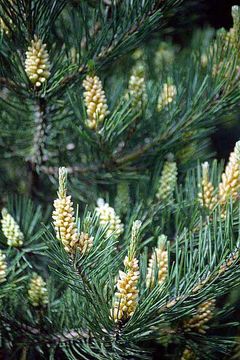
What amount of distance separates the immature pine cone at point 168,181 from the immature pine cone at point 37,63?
178 mm

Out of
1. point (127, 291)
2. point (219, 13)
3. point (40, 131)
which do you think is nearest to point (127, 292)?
point (127, 291)

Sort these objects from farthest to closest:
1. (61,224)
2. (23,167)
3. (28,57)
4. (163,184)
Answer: (23,167)
(163,184)
(28,57)
(61,224)

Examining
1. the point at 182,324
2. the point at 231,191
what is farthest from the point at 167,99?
the point at 182,324

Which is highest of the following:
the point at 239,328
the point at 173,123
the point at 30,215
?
the point at 173,123

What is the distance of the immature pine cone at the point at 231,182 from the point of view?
59cm

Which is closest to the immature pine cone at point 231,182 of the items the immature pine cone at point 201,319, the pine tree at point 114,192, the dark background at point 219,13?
the pine tree at point 114,192

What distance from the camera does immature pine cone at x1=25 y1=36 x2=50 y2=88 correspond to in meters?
0.59

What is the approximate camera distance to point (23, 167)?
2.73ft

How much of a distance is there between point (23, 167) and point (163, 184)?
238 mm

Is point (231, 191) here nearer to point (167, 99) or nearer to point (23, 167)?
point (167, 99)

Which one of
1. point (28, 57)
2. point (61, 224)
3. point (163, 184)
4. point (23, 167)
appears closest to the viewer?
point (61, 224)

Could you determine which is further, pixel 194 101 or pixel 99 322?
pixel 194 101

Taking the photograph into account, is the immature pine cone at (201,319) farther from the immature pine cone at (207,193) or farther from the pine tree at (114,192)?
the immature pine cone at (207,193)

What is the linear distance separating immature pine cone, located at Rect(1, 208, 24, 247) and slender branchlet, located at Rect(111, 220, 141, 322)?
166 mm
